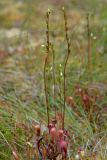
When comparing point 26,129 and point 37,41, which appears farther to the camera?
point 37,41

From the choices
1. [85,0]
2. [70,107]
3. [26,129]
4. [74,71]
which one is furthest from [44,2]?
[26,129]

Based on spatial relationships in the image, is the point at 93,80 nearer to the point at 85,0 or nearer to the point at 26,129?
the point at 26,129

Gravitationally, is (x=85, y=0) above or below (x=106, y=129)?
above

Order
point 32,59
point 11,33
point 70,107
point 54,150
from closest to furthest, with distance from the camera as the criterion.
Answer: point 54,150 → point 70,107 → point 32,59 → point 11,33

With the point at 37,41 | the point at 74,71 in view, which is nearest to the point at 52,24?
the point at 37,41

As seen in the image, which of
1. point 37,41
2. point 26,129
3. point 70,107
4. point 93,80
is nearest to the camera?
point 26,129

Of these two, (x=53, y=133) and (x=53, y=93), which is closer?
(x=53, y=133)
